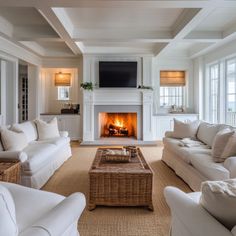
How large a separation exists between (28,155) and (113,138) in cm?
413

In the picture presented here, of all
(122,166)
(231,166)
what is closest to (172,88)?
(122,166)

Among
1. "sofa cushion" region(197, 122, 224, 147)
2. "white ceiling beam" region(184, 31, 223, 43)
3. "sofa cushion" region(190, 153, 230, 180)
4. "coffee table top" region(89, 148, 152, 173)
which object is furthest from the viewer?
"white ceiling beam" region(184, 31, 223, 43)

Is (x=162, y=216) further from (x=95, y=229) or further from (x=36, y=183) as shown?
(x=36, y=183)

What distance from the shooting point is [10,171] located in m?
2.79

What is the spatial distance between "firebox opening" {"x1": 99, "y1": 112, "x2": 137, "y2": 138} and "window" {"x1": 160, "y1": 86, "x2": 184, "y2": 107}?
1185 millimetres

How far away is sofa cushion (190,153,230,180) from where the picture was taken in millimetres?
2779

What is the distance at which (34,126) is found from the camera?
198 inches

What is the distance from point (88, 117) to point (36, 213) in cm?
564

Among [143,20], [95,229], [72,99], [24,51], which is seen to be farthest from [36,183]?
[72,99]

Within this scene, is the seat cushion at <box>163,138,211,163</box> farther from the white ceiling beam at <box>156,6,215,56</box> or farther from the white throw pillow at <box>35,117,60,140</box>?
the white throw pillow at <box>35,117,60,140</box>

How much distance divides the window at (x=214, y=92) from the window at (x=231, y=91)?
451 mm

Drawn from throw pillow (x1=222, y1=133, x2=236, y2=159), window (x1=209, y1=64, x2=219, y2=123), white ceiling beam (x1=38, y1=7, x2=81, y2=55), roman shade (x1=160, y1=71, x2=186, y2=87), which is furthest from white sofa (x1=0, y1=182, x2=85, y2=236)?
roman shade (x1=160, y1=71, x2=186, y2=87)

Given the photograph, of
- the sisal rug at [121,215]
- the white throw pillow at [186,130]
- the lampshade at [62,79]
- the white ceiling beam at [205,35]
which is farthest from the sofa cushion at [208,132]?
the lampshade at [62,79]

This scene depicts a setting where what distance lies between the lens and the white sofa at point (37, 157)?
3266 millimetres
